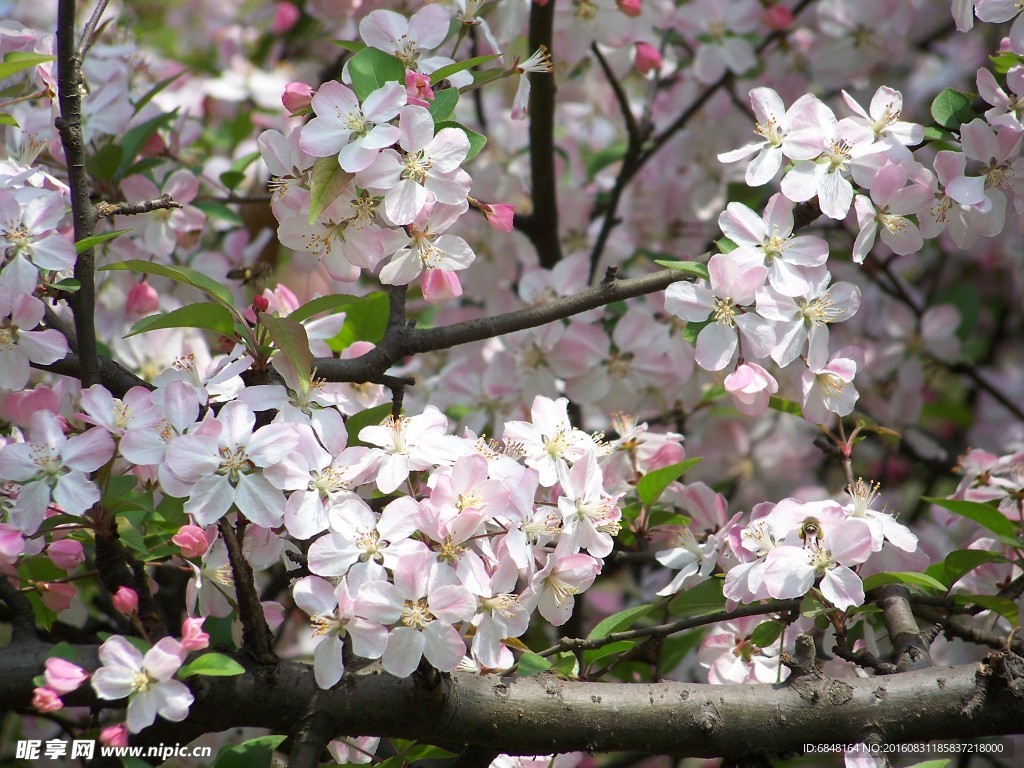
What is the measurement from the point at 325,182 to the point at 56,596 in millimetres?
616

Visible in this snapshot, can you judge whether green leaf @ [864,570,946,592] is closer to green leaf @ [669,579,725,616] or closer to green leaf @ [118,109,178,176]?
green leaf @ [669,579,725,616]

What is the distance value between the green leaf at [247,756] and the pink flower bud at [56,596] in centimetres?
29

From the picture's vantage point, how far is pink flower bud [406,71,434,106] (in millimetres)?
1163

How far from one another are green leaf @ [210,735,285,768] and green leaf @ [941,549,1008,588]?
91 centimetres

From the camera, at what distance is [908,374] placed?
2287mm

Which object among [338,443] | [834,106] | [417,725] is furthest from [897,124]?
[834,106]

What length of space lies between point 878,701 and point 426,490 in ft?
1.97

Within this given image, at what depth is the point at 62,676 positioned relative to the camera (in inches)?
38.7

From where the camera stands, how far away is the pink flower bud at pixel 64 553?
1.16m

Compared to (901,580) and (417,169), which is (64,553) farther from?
(901,580)

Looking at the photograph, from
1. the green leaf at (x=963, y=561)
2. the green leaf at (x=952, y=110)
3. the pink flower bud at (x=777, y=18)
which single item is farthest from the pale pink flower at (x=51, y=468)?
the pink flower bud at (x=777, y=18)

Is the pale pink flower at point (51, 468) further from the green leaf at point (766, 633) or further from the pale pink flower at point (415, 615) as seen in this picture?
the green leaf at point (766, 633)

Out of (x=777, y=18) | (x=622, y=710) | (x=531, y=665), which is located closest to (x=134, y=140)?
(x=531, y=665)

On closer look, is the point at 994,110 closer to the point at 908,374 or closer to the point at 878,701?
the point at 878,701
